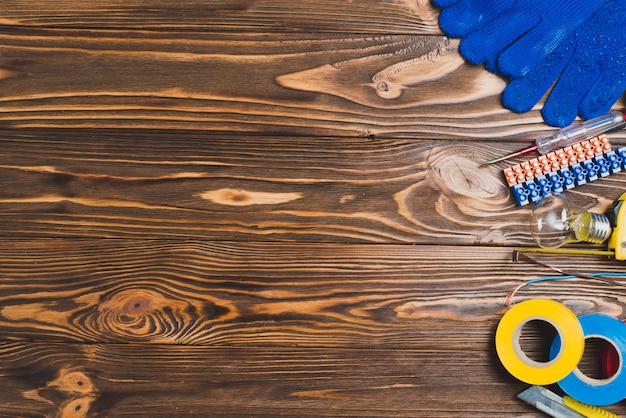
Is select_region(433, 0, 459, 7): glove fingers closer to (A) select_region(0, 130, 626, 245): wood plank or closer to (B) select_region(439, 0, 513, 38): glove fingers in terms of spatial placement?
(B) select_region(439, 0, 513, 38): glove fingers

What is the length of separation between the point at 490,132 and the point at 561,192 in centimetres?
16

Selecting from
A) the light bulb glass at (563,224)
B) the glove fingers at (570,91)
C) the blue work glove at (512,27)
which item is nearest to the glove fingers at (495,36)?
the blue work glove at (512,27)

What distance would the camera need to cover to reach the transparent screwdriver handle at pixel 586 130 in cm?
101

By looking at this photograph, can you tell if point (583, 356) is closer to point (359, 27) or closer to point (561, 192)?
point (561, 192)

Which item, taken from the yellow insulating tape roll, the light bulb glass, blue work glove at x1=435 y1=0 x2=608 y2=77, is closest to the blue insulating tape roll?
the yellow insulating tape roll

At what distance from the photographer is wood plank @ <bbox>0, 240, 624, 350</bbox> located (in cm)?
102

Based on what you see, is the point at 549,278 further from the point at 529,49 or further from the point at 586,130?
the point at 529,49

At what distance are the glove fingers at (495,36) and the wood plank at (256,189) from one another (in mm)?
157

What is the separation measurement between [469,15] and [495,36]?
2.3 inches

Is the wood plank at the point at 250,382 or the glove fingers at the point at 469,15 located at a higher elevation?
the glove fingers at the point at 469,15

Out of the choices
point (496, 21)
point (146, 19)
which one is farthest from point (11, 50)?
point (496, 21)

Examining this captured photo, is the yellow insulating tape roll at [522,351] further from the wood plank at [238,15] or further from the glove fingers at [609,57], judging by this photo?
the wood plank at [238,15]

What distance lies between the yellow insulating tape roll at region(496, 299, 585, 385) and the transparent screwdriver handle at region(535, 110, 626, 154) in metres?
0.27

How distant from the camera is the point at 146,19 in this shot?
3.38ft
